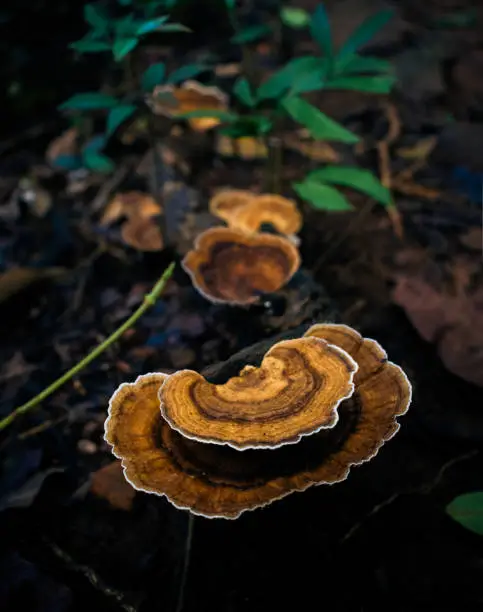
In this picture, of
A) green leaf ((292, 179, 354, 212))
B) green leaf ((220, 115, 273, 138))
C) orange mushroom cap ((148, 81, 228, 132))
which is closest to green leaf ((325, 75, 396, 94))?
green leaf ((220, 115, 273, 138))

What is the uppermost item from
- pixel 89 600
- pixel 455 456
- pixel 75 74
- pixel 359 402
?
pixel 75 74

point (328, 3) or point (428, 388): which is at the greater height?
point (328, 3)

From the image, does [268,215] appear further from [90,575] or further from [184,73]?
[90,575]

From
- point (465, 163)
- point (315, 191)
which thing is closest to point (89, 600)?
point (315, 191)

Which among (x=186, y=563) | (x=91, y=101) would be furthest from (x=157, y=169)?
(x=186, y=563)

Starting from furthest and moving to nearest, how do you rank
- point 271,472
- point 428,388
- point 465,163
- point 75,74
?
point 75,74, point 465,163, point 428,388, point 271,472

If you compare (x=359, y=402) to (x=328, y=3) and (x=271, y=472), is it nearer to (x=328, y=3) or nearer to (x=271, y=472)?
(x=271, y=472)

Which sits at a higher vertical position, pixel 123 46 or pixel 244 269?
pixel 123 46
